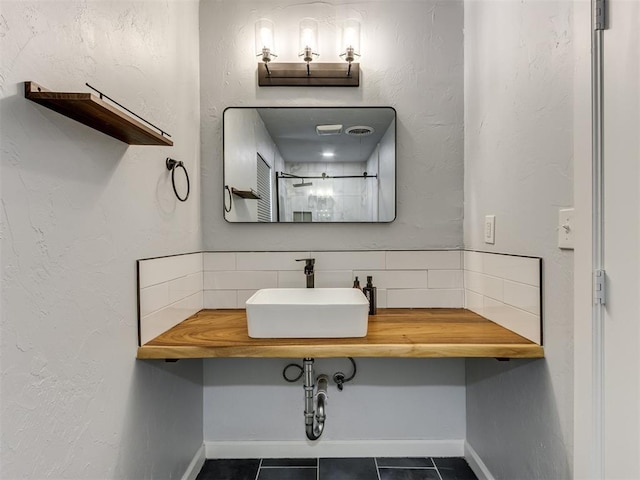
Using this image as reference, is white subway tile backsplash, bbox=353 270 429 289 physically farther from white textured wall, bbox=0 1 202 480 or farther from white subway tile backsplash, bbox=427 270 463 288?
white textured wall, bbox=0 1 202 480

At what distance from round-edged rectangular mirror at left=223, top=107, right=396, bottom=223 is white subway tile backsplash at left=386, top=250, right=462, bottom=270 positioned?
0.19 metres

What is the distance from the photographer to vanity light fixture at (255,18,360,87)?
175 cm

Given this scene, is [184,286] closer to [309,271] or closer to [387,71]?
[309,271]

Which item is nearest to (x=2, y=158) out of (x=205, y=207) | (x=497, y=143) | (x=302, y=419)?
(x=205, y=207)

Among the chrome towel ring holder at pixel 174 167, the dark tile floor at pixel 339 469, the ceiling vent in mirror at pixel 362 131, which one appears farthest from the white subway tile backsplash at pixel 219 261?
the dark tile floor at pixel 339 469

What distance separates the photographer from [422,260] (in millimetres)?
1837

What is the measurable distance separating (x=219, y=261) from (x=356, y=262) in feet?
2.22

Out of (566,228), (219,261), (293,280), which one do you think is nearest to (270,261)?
(293,280)

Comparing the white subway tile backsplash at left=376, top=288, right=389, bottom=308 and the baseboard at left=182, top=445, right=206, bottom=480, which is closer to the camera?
the baseboard at left=182, top=445, right=206, bottom=480

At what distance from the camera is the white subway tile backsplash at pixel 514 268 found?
47.9 inches

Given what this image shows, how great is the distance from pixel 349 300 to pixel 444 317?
1.42 feet

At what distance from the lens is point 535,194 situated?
4.01ft

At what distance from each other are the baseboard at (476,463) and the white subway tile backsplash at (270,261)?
1213mm

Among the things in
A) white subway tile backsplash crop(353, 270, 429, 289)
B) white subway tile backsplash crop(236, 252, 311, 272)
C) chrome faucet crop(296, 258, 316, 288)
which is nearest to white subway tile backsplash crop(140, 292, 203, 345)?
white subway tile backsplash crop(236, 252, 311, 272)
